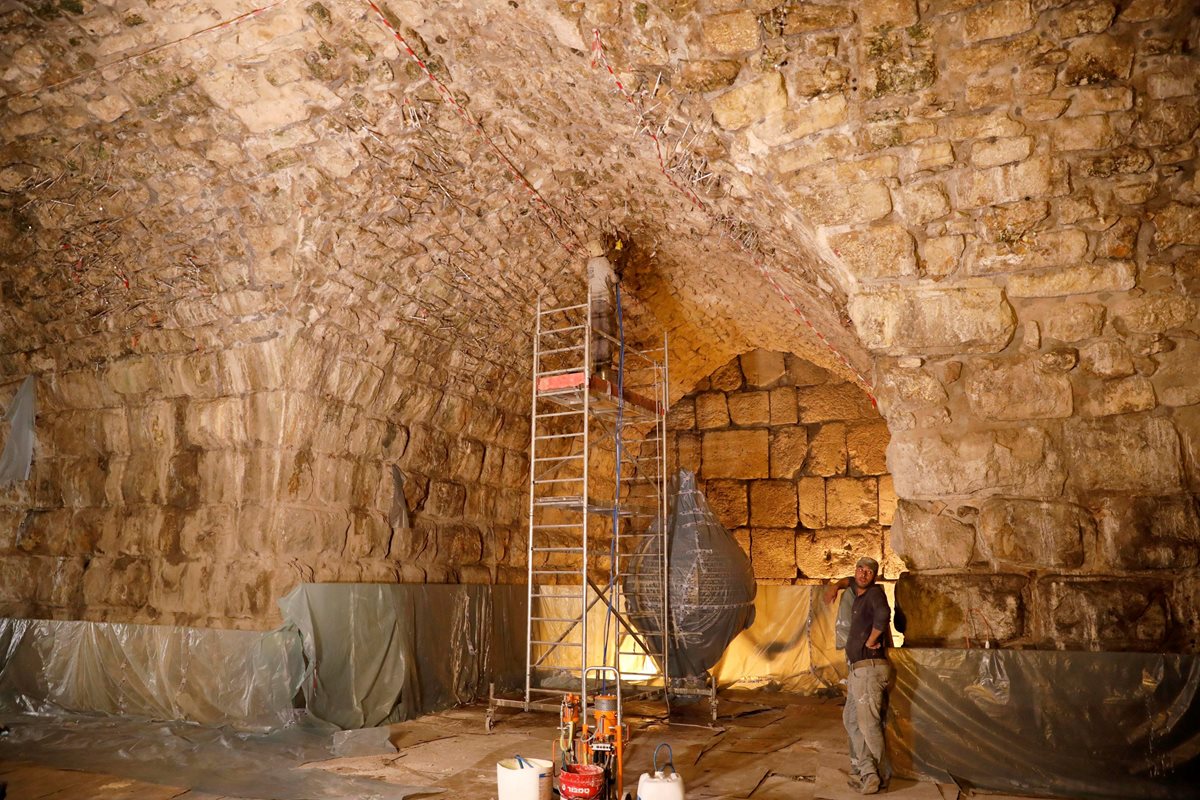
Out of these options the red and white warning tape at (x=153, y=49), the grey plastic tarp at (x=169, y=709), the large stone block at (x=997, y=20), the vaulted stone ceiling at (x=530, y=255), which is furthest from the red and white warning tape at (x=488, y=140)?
the grey plastic tarp at (x=169, y=709)

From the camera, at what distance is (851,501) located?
6.80 metres

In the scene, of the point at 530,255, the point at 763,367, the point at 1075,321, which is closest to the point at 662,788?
the point at 1075,321

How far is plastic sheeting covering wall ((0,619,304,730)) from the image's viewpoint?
4273 mm

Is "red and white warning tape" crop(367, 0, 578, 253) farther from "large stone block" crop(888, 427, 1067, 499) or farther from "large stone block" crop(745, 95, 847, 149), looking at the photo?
"large stone block" crop(888, 427, 1067, 499)

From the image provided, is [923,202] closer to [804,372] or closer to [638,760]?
[638,760]

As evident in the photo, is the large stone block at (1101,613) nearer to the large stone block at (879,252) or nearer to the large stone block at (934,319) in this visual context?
the large stone block at (934,319)

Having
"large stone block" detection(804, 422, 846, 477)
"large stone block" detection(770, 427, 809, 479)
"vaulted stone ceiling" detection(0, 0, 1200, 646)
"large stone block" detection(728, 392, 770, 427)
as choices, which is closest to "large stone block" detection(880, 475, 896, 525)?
"large stone block" detection(804, 422, 846, 477)

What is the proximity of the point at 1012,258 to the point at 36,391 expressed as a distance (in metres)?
5.78

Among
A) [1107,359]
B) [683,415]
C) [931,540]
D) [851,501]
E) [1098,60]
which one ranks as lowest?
[931,540]

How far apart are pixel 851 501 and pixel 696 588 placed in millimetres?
2116

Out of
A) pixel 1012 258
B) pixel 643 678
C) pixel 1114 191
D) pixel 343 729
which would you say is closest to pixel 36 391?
pixel 343 729

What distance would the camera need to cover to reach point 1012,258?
292cm

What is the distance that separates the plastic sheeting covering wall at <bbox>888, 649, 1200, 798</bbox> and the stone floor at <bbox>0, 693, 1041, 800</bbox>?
13 centimetres

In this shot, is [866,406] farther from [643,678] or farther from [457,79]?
[457,79]
